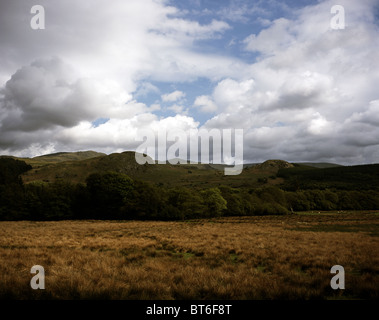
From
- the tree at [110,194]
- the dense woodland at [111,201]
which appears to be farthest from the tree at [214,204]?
the tree at [110,194]

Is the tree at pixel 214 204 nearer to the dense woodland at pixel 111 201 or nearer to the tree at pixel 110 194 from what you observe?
the dense woodland at pixel 111 201

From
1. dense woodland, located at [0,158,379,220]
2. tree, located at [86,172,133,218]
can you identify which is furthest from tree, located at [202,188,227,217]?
tree, located at [86,172,133,218]

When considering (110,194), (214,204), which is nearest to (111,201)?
(110,194)

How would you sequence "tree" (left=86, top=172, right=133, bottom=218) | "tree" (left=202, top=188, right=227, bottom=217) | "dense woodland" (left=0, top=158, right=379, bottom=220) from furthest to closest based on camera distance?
"tree" (left=202, top=188, right=227, bottom=217) < "tree" (left=86, top=172, right=133, bottom=218) < "dense woodland" (left=0, top=158, right=379, bottom=220)

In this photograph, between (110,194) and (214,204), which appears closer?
(110,194)

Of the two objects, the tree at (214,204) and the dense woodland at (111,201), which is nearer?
the dense woodland at (111,201)

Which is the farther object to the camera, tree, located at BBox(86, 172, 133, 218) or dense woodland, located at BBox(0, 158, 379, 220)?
tree, located at BBox(86, 172, 133, 218)

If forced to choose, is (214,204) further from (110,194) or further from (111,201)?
(110,194)

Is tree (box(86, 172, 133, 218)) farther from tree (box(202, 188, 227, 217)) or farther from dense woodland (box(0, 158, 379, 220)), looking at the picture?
tree (box(202, 188, 227, 217))

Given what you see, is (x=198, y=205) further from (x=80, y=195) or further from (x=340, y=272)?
(x=340, y=272)

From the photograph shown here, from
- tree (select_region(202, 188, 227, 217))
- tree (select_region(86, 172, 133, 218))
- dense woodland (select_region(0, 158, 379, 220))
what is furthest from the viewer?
tree (select_region(202, 188, 227, 217))
